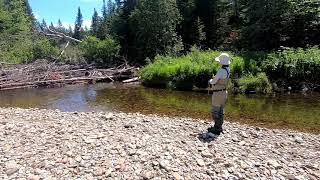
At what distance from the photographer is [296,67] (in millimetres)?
24312

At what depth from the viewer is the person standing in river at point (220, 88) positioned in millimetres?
10406

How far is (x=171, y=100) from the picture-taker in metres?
20.5

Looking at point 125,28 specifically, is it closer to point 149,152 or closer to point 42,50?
point 42,50

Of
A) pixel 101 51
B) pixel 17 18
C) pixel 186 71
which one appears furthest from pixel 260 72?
pixel 17 18

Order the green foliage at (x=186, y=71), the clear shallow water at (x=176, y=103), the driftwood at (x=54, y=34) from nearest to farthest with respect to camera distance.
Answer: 1. the clear shallow water at (x=176, y=103)
2. the green foliage at (x=186, y=71)
3. the driftwood at (x=54, y=34)

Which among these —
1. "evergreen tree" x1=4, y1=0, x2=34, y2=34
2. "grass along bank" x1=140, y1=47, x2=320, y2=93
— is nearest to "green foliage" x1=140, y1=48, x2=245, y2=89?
"grass along bank" x1=140, y1=47, x2=320, y2=93

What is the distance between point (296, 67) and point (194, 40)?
57.5 feet

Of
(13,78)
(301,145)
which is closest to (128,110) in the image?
(301,145)

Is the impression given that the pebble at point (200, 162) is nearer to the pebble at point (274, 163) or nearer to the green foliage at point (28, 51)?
the pebble at point (274, 163)

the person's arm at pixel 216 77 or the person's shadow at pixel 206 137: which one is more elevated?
the person's arm at pixel 216 77

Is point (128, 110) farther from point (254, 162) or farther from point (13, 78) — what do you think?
point (13, 78)

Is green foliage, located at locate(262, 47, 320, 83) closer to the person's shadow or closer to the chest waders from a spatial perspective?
the chest waders

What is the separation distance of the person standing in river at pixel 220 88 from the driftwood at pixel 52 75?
791 inches

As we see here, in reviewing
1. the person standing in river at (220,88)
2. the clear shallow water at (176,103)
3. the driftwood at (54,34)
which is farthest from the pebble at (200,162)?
the driftwood at (54,34)
